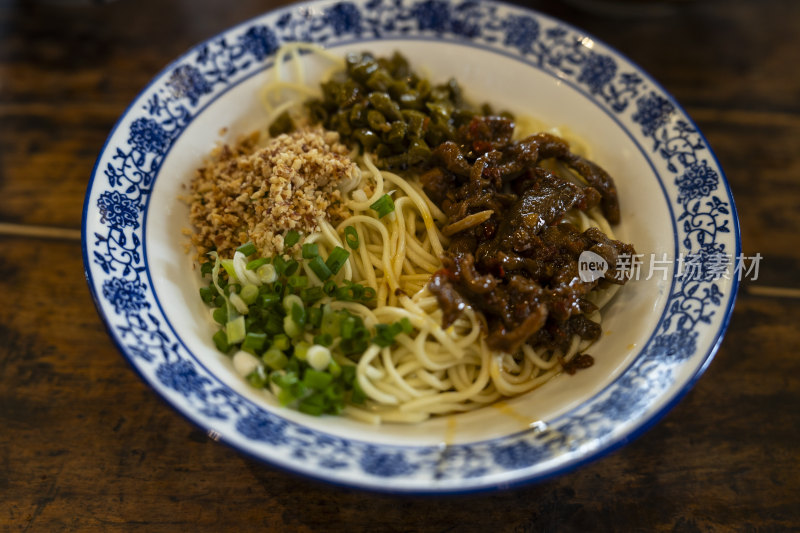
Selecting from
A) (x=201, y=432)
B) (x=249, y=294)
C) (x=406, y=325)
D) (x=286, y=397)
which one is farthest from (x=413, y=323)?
(x=201, y=432)

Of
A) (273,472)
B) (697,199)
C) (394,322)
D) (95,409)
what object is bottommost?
(95,409)

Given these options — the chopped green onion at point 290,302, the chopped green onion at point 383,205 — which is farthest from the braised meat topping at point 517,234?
the chopped green onion at point 290,302

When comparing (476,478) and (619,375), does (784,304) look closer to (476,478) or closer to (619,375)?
(619,375)

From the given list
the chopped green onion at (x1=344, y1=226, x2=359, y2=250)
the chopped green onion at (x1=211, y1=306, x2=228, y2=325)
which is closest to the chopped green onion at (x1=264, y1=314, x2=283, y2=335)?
the chopped green onion at (x1=211, y1=306, x2=228, y2=325)

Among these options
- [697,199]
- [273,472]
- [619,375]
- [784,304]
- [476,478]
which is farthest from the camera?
[784,304]

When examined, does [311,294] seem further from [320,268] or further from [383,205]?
[383,205]

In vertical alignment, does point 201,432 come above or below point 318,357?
below

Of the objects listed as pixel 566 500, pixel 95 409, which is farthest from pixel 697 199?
pixel 95 409
